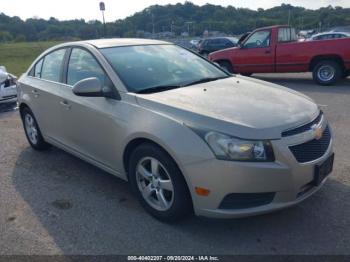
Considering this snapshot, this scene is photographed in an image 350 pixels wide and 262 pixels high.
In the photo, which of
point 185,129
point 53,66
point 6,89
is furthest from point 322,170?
point 6,89

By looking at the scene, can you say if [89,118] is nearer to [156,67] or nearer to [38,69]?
[156,67]

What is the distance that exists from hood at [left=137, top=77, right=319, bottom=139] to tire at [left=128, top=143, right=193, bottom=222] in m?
0.39

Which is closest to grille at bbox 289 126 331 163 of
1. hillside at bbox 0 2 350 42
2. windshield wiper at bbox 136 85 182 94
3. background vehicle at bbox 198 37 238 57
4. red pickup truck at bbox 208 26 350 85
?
windshield wiper at bbox 136 85 182 94

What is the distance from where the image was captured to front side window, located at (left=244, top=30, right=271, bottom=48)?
449 inches

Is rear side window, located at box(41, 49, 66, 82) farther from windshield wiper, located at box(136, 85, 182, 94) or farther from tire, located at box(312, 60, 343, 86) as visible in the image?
tire, located at box(312, 60, 343, 86)

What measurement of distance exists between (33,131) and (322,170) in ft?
13.4

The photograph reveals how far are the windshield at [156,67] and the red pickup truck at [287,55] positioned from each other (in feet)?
22.4

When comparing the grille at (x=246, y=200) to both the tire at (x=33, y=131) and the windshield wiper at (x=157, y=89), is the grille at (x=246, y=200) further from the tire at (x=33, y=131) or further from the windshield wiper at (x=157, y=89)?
the tire at (x=33, y=131)

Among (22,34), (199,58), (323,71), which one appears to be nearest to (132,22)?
(22,34)

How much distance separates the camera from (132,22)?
168 feet

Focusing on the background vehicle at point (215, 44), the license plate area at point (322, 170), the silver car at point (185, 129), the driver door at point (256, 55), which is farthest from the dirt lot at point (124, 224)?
the background vehicle at point (215, 44)

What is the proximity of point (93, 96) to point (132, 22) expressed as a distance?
49.9 m

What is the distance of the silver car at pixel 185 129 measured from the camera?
2.84 m

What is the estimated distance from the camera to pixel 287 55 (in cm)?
1096
